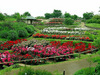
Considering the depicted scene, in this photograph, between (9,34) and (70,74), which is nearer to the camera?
(70,74)

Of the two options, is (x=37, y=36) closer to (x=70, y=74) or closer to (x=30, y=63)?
(x=30, y=63)

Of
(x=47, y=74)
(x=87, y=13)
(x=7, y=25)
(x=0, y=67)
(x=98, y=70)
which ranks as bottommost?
(x=0, y=67)

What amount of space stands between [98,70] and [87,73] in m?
0.44

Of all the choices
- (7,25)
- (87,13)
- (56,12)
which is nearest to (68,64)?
(7,25)

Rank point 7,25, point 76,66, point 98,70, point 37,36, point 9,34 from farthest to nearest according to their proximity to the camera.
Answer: point 7,25, point 37,36, point 9,34, point 76,66, point 98,70

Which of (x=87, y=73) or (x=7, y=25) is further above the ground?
(x=7, y=25)

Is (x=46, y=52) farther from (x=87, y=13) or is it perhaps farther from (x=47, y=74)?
(x=87, y=13)

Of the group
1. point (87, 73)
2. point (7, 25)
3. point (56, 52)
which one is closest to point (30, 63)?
point (56, 52)

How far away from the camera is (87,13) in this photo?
5216 centimetres

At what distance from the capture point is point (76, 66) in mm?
5648

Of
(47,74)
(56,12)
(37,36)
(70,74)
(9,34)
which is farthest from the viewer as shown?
(56,12)

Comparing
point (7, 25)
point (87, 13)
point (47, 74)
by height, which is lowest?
point (47, 74)

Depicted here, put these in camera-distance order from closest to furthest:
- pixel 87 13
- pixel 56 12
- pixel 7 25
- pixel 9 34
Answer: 1. pixel 9 34
2. pixel 7 25
3. pixel 87 13
4. pixel 56 12

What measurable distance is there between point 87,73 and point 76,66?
5.94 feet
